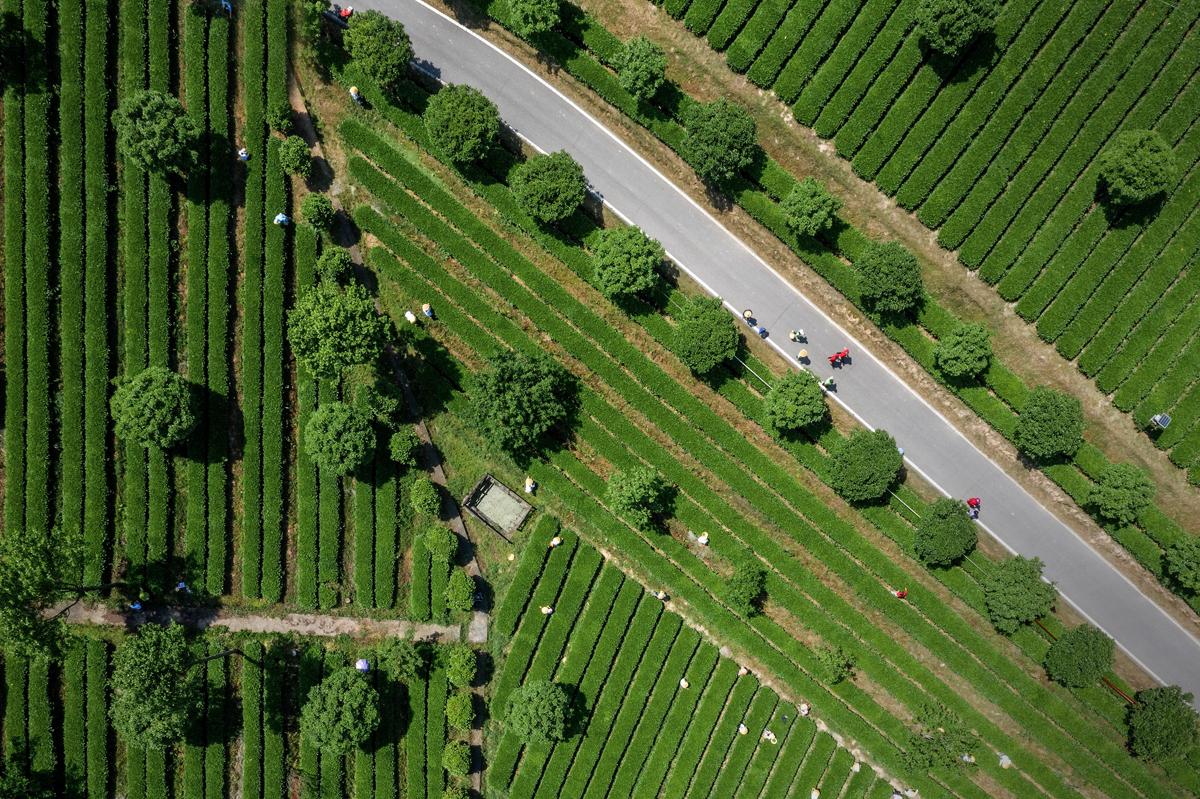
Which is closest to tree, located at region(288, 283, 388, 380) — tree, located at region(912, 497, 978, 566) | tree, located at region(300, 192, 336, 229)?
tree, located at region(300, 192, 336, 229)

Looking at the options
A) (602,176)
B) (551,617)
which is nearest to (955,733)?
(551,617)

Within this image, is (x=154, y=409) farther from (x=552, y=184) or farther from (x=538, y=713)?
(x=538, y=713)

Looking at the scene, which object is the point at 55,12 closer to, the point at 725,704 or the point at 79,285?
the point at 79,285

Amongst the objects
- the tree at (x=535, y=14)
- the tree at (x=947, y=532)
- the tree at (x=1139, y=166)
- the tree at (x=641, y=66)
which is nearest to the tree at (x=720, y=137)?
the tree at (x=641, y=66)

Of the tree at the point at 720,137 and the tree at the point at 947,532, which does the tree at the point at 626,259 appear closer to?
the tree at the point at 720,137

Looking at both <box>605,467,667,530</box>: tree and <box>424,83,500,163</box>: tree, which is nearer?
<box>424,83,500,163</box>: tree

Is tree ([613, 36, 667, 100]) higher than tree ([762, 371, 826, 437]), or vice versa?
tree ([613, 36, 667, 100])

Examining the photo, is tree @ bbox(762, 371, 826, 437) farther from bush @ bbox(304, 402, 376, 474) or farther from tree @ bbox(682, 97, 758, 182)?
bush @ bbox(304, 402, 376, 474)
